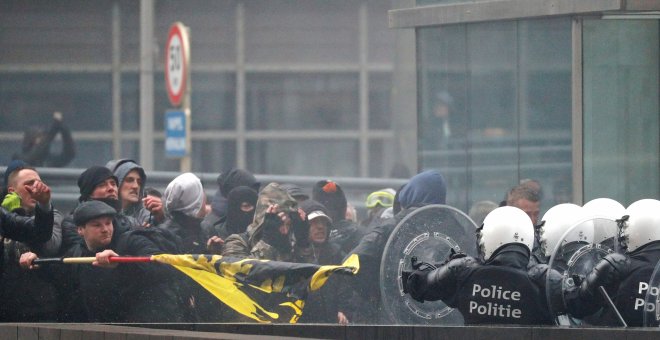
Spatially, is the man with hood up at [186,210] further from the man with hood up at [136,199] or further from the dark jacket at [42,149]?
the dark jacket at [42,149]

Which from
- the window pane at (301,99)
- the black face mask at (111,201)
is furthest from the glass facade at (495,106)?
the window pane at (301,99)

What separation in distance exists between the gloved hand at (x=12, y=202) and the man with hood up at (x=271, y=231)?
1268 mm

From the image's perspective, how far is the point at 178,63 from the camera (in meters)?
16.9

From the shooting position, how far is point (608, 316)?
746 centimetres

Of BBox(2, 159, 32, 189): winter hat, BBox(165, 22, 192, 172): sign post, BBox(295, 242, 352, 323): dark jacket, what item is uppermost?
BBox(165, 22, 192, 172): sign post

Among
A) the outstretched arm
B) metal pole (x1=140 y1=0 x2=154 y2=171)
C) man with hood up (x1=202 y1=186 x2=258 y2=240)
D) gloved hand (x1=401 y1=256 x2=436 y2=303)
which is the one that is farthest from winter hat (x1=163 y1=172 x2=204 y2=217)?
metal pole (x1=140 y1=0 x2=154 y2=171)

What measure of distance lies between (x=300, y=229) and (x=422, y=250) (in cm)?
99

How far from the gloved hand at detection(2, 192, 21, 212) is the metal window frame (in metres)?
4.70

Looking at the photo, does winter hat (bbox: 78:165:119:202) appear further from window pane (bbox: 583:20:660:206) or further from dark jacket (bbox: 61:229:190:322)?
window pane (bbox: 583:20:660:206)

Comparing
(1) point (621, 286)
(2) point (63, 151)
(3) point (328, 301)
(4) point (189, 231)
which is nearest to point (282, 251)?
(4) point (189, 231)

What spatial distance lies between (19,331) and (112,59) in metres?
16.6

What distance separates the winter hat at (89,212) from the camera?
8.55 meters

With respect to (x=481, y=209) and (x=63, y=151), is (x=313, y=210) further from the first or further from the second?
(x=63, y=151)

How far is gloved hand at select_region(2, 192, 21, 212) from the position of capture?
28.2ft
